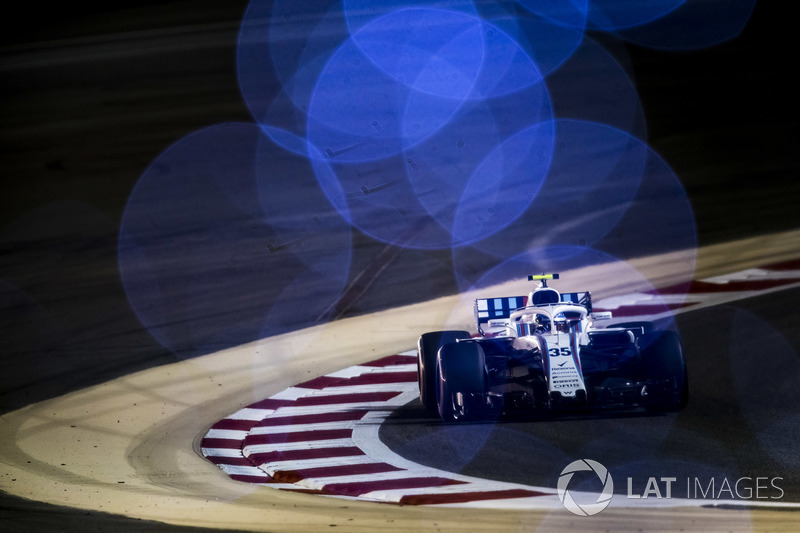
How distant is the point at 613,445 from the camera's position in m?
5.97

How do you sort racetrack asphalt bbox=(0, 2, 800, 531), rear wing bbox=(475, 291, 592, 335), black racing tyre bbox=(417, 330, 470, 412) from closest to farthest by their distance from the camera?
black racing tyre bbox=(417, 330, 470, 412)
rear wing bbox=(475, 291, 592, 335)
racetrack asphalt bbox=(0, 2, 800, 531)

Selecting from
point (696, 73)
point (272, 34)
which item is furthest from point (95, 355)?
point (696, 73)

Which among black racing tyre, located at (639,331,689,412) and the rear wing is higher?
the rear wing

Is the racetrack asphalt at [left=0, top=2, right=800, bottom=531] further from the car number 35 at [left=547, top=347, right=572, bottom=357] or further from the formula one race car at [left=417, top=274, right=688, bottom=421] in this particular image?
the car number 35 at [left=547, top=347, right=572, bottom=357]

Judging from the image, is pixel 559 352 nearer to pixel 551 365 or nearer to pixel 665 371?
pixel 551 365

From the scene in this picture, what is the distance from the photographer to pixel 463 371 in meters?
6.22

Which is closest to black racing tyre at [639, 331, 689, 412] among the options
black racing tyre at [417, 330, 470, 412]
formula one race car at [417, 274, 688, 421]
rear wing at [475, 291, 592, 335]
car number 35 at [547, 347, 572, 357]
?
formula one race car at [417, 274, 688, 421]

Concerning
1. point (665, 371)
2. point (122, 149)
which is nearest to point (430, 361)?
point (665, 371)

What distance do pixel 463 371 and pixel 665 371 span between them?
4.54 feet

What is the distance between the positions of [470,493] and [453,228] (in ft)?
21.8

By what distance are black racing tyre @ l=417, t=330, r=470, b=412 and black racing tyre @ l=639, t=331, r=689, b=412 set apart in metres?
1.37

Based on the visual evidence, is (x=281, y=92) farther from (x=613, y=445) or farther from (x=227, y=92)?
(x=613, y=445)

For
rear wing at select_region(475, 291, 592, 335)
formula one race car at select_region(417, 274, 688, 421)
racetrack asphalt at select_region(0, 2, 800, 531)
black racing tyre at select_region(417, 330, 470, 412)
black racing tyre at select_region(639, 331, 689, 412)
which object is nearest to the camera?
formula one race car at select_region(417, 274, 688, 421)

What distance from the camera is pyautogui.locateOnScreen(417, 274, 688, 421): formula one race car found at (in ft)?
20.4
